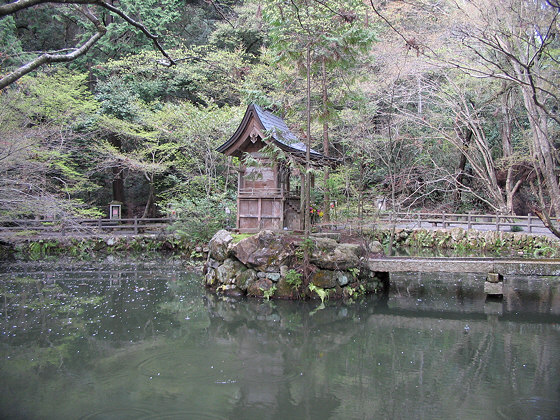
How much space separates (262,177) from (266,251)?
2.36 metres

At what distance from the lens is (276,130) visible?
10.3 m

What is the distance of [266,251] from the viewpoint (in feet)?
32.8

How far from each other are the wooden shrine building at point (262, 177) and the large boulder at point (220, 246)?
0.96m

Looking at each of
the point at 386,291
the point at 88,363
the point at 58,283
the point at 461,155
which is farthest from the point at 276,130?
the point at 461,155

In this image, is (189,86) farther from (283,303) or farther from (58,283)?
(283,303)

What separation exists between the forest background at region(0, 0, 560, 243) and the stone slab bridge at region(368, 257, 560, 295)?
2.58 meters

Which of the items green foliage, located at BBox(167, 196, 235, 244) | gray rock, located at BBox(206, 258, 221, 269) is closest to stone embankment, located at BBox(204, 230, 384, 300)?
gray rock, located at BBox(206, 258, 221, 269)

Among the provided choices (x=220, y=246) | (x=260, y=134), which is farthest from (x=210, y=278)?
(x=260, y=134)

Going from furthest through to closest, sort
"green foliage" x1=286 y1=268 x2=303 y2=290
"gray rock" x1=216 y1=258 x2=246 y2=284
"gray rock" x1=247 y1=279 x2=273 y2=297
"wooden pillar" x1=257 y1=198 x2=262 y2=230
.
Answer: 1. "wooden pillar" x1=257 y1=198 x2=262 y2=230
2. "gray rock" x1=216 y1=258 x2=246 y2=284
3. "gray rock" x1=247 y1=279 x2=273 y2=297
4. "green foliage" x1=286 y1=268 x2=303 y2=290

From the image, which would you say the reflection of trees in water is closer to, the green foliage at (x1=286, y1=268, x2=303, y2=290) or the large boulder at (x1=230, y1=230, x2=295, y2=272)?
the green foliage at (x1=286, y1=268, x2=303, y2=290)

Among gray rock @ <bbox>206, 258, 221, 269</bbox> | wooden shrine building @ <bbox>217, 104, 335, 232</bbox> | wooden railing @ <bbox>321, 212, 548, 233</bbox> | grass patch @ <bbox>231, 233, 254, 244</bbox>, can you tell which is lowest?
gray rock @ <bbox>206, 258, 221, 269</bbox>

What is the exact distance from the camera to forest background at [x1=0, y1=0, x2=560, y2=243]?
11188 mm

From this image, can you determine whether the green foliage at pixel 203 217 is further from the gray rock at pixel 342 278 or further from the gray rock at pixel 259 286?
the gray rock at pixel 342 278

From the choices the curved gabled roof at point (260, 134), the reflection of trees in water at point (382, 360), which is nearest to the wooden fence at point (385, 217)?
the curved gabled roof at point (260, 134)
